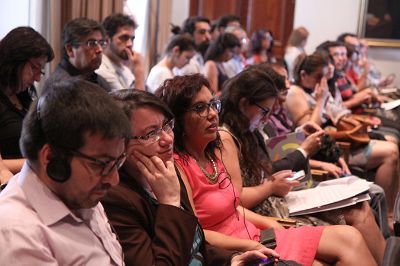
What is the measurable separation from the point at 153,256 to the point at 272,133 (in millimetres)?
2074

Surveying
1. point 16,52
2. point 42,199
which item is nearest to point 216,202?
point 42,199

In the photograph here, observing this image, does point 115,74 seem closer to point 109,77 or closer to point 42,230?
point 109,77

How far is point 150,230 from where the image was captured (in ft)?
5.38

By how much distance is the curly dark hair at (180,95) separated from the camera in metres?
2.17

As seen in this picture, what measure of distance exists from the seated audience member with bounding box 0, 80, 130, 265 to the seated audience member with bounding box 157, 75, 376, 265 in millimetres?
892

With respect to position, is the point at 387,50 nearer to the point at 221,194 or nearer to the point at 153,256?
the point at 221,194

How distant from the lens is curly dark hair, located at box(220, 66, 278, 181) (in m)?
2.65

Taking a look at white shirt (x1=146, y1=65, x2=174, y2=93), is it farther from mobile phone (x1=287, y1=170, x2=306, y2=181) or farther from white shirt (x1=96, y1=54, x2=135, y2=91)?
mobile phone (x1=287, y1=170, x2=306, y2=181)

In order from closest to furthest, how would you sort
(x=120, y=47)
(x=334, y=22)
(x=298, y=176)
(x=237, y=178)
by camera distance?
(x=237, y=178) < (x=298, y=176) < (x=120, y=47) < (x=334, y=22)

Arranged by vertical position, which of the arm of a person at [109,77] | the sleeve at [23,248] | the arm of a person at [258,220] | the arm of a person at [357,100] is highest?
the sleeve at [23,248]

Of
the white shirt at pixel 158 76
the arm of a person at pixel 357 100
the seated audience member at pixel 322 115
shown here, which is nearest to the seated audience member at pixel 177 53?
the white shirt at pixel 158 76

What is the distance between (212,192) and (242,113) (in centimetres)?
61

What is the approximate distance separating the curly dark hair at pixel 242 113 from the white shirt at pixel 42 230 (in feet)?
4.63

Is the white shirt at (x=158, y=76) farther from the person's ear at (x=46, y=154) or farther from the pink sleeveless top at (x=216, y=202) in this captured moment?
the person's ear at (x=46, y=154)
